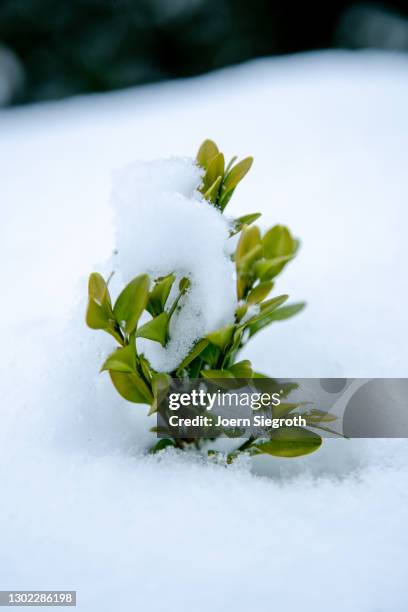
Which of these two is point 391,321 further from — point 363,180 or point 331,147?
point 331,147

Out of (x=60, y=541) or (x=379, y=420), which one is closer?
(x=60, y=541)

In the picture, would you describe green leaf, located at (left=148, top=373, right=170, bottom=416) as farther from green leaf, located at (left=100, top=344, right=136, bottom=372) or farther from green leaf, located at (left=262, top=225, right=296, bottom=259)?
green leaf, located at (left=262, top=225, right=296, bottom=259)

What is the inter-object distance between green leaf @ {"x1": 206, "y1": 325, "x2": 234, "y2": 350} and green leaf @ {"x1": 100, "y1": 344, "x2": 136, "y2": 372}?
0.27 ft

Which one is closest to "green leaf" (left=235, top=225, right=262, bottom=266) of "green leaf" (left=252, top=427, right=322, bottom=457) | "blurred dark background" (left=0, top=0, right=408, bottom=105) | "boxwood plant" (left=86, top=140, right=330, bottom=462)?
"boxwood plant" (left=86, top=140, right=330, bottom=462)

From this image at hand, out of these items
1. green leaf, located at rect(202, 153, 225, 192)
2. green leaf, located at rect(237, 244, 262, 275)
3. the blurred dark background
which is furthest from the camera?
the blurred dark background

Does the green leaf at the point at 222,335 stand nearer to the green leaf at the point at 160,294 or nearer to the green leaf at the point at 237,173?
the green leaf at the point at 160,294

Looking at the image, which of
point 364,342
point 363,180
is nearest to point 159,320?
point 364,342

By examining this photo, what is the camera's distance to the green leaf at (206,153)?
24.1 inches

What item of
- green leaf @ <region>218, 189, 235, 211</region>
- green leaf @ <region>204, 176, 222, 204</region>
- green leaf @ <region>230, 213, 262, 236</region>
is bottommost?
green leaf @ <region>230, 213, 262, 236</region>

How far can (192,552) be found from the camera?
1.62 feet

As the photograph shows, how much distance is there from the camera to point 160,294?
21.1 inches

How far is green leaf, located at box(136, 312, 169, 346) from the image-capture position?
1.73 feet

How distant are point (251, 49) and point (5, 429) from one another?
3.90 m

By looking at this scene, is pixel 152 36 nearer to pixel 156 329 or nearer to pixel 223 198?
pixel 223 198
